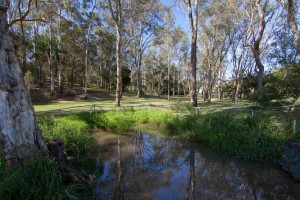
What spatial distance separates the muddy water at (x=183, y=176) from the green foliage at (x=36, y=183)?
1357 mm

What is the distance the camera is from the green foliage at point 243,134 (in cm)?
697

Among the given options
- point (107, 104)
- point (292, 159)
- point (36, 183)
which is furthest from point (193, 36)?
point (36, 183)

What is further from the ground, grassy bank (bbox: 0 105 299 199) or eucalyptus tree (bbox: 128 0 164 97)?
eucalyptus tree (bbox: 128 0 164 97)

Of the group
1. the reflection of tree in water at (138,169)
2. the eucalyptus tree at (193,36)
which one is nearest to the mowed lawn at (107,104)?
the eucalyptus tree at (193,36)

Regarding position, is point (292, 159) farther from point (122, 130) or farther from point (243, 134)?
point (122, 130)

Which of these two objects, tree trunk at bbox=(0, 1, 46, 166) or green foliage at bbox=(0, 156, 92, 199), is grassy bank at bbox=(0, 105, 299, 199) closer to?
green foliage at bbox=(0, 156, 92, 199)

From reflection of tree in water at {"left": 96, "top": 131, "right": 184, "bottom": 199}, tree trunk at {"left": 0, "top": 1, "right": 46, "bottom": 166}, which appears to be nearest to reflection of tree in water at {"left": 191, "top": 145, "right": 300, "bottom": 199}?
reflection of tree in water at {"left": 96, "top": 131, "right": 184, "bottom": 199}

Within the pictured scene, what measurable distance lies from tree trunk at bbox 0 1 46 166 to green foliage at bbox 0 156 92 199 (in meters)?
0.39

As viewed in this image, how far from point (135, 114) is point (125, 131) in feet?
8.13

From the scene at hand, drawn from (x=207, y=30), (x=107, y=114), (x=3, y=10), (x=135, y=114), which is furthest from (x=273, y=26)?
(x=3, y=10)

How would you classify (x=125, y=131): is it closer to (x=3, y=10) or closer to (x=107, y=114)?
(x=107, y=114)

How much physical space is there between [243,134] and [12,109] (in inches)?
277

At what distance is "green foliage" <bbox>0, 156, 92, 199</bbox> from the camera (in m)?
3.49

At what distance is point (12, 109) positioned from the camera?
3994mm
